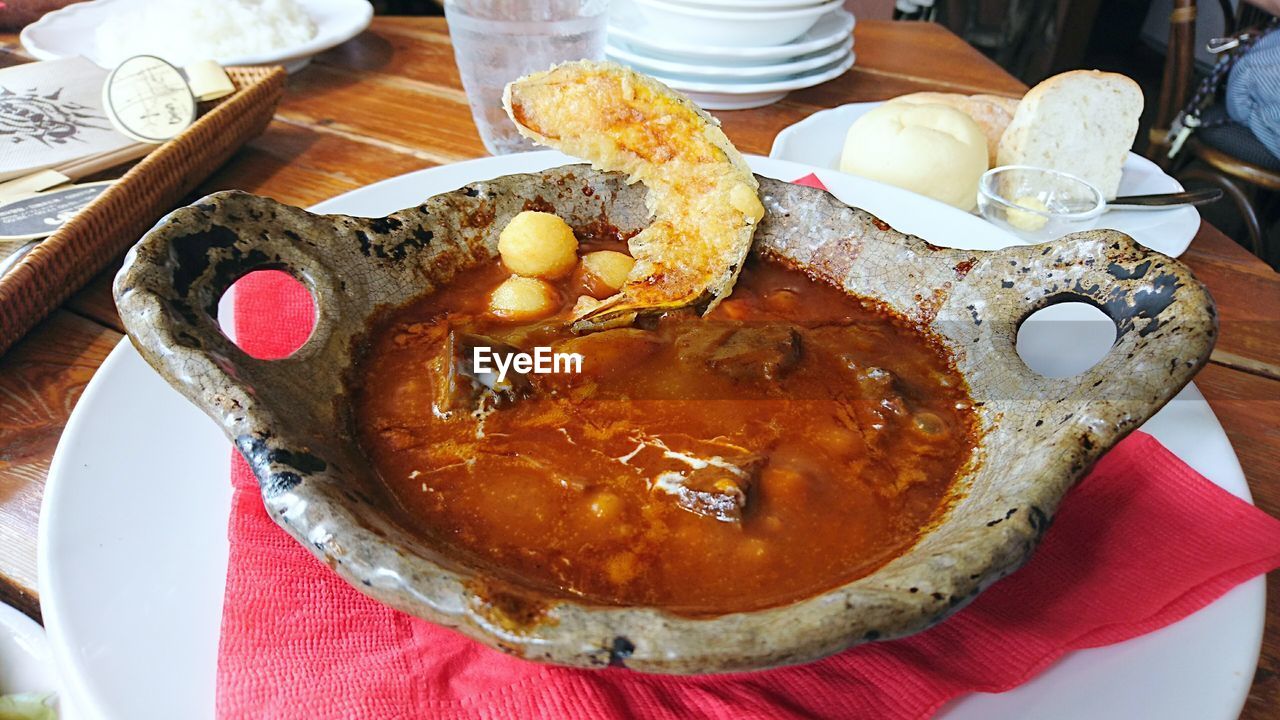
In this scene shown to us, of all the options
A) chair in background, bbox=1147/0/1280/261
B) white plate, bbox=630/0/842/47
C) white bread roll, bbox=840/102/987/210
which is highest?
white plate, bbox=630/0/842/47

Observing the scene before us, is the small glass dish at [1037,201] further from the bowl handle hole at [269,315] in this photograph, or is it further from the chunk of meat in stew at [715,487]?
the bowl handle hole at [269,315]

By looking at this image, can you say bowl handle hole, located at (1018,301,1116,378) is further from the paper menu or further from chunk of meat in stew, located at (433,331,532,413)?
the paper menu

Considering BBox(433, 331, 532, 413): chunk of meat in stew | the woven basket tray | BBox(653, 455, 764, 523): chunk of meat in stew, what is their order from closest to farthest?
BBox(653, 455, 764, 523): chunk of meat in stew
BBox(433, 331, 532, 413): chunk of meat in stew
the woven basket tray

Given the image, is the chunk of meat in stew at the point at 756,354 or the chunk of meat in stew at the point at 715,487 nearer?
the chunk of meat in stew at the point at 715,487

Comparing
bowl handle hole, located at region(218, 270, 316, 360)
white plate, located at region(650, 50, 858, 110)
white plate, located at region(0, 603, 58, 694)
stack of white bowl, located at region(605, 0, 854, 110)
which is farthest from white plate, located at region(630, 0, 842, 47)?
white plate, located at region(0, 603, 58, 694)

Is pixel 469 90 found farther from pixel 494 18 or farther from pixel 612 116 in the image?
pixel 612 116

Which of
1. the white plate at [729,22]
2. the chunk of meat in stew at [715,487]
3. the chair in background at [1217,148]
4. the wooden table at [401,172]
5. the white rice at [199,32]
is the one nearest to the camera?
the chunk of meat in stew at [715,487]
